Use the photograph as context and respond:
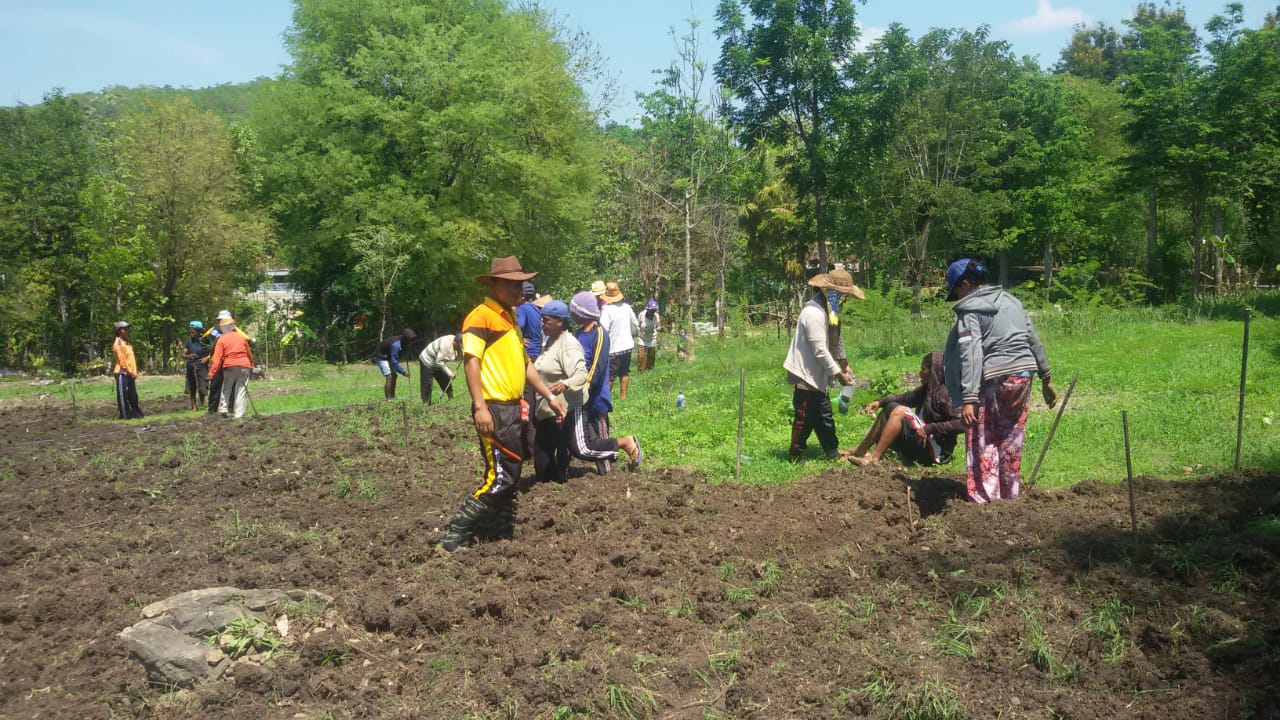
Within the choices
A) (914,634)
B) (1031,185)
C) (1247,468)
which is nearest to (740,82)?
(1247,468)

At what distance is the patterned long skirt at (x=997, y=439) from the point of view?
20.5 feet

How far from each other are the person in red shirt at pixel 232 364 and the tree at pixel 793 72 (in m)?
11.0

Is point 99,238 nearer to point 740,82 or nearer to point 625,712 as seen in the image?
point 740,82

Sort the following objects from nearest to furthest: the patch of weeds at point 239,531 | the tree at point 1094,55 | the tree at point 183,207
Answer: the patch of weeds at point 239,531 → the tree at point 183,207 → the tree at point 1094,55

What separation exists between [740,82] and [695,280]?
21883 millimetres

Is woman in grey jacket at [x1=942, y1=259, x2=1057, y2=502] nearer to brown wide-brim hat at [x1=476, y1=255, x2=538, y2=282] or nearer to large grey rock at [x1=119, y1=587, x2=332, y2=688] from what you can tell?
brown wide-brim hat at [x1=476, y1=255, x2=538, y2=282]

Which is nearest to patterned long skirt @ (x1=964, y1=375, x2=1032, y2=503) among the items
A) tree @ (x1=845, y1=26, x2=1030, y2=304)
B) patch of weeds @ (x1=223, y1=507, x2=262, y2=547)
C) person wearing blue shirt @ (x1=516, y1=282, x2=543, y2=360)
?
person wearing blue shirt @ (x1=516, y1=282, x2=543, y2=360)

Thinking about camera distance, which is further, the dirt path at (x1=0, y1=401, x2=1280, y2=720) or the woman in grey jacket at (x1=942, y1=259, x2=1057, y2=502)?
the woman in grey jacket at (x1=942, y1=259, x2=1057, y2=502)

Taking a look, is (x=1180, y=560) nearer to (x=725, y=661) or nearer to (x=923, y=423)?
(x=725, y=661)

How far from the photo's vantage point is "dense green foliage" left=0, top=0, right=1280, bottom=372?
23.2m

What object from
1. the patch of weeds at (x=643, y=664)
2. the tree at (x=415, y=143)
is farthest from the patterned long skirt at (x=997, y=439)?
the tree at (x=415, y=143)

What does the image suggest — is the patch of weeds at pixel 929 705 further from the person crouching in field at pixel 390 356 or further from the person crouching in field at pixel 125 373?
the person crouching in field at pixel 125 373

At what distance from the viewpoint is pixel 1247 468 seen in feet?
22.9

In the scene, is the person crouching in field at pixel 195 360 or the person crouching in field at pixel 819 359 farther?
the person crouching in field at pixel 195 360
